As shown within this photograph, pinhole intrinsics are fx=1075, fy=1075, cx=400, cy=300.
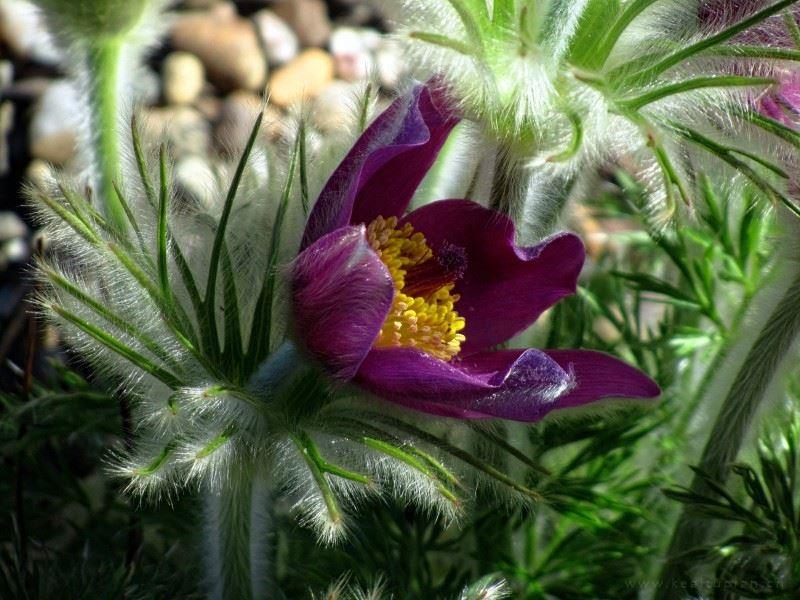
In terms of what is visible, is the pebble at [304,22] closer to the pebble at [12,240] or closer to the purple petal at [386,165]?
the pebble at [12,240]

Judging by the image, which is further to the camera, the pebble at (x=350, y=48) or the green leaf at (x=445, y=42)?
the pebble at (x=350, y=48)

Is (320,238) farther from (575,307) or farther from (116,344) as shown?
(575,307)

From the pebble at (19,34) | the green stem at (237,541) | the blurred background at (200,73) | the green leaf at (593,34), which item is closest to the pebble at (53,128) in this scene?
the blurred background at (200,73)

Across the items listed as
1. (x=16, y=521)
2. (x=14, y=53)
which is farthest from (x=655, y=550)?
(x=14, y=53)

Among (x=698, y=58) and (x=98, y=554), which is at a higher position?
(x=698, y=58)

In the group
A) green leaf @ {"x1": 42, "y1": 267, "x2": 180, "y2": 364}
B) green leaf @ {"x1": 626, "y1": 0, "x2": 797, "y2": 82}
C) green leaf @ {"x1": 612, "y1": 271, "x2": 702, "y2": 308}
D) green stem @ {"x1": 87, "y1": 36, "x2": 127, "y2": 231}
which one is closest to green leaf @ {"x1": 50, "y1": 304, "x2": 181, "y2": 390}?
green leaf @ {"x1": 42, "y1": 267, "x2": 180, "y2": 364}

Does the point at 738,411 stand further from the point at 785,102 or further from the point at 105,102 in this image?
the point at 105,102
